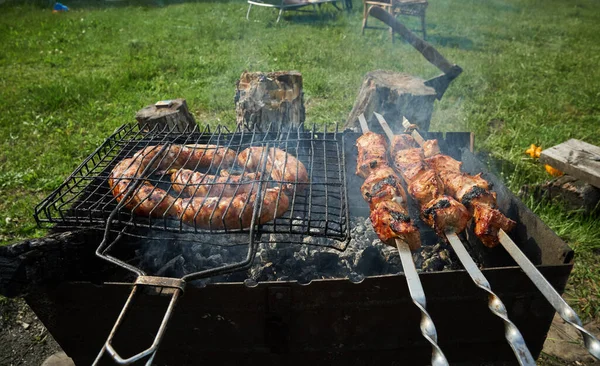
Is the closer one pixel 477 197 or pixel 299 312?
pixel 299 312

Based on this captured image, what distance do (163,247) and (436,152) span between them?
2.31 meters

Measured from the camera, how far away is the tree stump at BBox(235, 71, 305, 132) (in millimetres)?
4375

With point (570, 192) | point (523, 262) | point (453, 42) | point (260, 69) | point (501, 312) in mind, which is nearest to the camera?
point (501, 312)

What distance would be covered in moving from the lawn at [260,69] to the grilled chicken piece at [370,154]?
78.3 inches

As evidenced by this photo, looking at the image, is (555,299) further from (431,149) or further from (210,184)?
(210,184)

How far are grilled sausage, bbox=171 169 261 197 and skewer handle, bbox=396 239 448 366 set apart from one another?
105 cm

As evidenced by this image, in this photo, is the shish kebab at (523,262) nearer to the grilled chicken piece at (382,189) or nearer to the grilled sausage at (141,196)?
the grilled chicken piece at (382,189)

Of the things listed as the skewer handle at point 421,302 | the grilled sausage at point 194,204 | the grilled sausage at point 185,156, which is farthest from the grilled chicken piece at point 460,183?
the grilled sausage at point 185,156

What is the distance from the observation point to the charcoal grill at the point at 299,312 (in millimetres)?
2178

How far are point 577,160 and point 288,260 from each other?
329 cm

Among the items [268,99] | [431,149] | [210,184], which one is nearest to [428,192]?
[431,149]

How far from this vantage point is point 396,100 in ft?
14.8

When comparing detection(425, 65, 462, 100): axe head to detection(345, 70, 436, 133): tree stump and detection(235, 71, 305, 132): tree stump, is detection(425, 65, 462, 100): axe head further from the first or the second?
detection(235, 71, 305, 132): tree stump

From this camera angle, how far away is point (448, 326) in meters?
2.42
